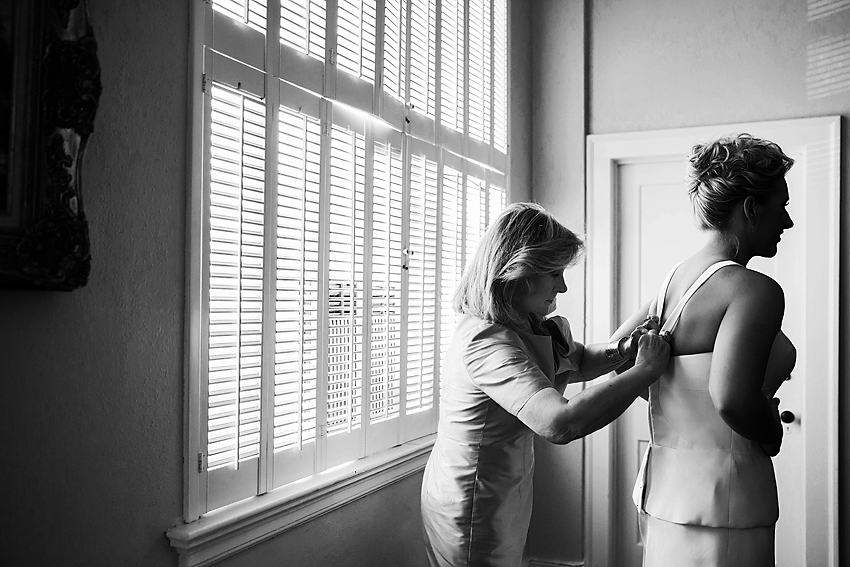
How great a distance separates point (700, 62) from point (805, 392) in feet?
5.18

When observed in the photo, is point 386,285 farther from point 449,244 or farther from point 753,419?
point 753,419

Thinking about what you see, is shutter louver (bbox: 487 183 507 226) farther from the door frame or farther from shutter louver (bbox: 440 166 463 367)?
the door frame

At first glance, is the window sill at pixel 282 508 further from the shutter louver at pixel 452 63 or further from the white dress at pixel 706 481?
the shutter louver at pixel 452 63

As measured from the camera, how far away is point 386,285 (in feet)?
7.85

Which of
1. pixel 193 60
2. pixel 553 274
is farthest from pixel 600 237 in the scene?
pixel 193 60

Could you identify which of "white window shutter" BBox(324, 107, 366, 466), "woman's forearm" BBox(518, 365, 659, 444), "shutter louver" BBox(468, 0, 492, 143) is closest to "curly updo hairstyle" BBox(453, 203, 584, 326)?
"woman's forearm" BBox(518, 365, 659, 444)

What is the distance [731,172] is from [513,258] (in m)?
0.51

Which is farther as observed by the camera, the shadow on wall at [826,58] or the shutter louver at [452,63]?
the shadow on wall at [826,58]

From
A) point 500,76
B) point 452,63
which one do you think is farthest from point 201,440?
point 500,76

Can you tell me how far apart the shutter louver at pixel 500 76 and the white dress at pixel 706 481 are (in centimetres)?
192

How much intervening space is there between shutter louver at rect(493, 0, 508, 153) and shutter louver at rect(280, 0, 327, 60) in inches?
54.7

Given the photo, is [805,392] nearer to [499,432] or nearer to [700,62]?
[700,62]

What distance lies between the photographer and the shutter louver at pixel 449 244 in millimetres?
2836

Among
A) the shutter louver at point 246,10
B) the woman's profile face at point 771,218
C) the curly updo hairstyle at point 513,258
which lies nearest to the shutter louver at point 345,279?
the shutter louver at point 246,10
